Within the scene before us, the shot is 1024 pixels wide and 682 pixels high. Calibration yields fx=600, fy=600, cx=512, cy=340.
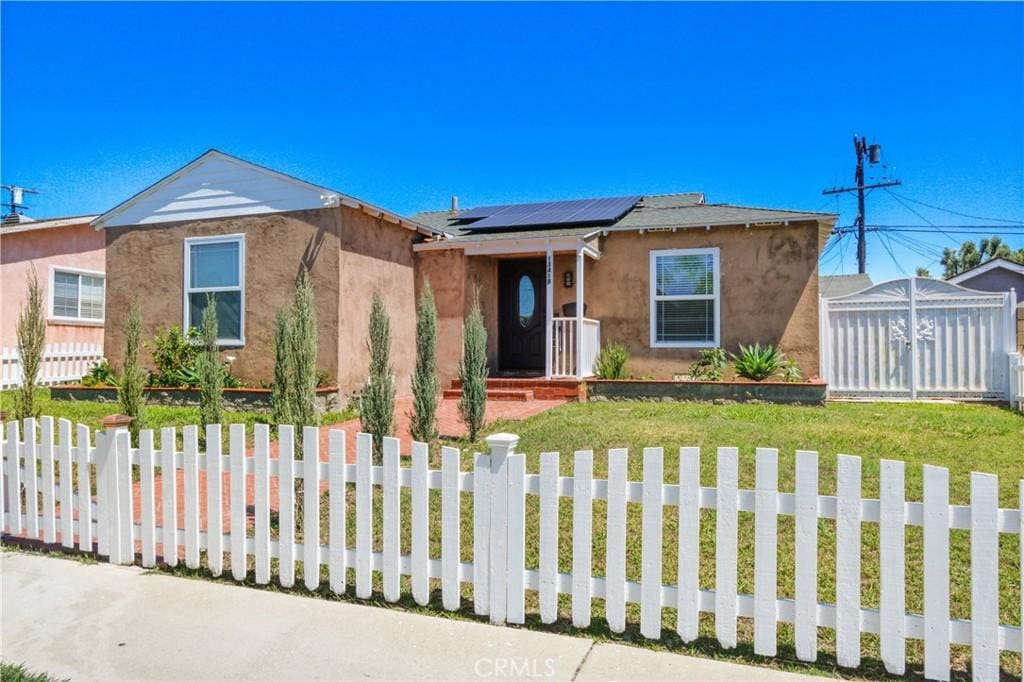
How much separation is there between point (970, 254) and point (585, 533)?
5763 centimetres

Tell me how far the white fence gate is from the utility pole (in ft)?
63.0

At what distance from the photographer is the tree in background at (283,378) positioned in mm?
4621

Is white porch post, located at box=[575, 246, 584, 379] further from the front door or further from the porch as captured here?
the front door

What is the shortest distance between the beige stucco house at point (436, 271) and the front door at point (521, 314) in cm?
22

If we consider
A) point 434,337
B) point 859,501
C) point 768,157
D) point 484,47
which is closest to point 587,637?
point 859,501

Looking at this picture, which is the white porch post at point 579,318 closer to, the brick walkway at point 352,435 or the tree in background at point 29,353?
the brick walkway at point 352,435

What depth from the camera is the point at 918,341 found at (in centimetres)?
1145

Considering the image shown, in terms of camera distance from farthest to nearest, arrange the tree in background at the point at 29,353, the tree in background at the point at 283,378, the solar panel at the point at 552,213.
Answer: the solar panel at the point at 552,213 → the tree in background at the point at 29,353 → the tree in background at the point at 283,378

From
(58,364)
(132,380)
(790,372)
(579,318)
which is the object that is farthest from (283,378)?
(58,364)

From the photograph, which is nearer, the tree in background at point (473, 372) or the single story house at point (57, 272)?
the tree in background at point (473, 372)

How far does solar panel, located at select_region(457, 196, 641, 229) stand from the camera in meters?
13.2

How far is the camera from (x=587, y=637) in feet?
9.55

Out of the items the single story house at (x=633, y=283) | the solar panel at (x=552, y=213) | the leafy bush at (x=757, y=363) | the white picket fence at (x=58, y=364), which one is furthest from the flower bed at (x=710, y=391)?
the white picket fence at (x=58, y=364)

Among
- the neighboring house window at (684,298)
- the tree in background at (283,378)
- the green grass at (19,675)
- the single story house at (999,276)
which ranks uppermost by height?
the single story house at (999,276)
